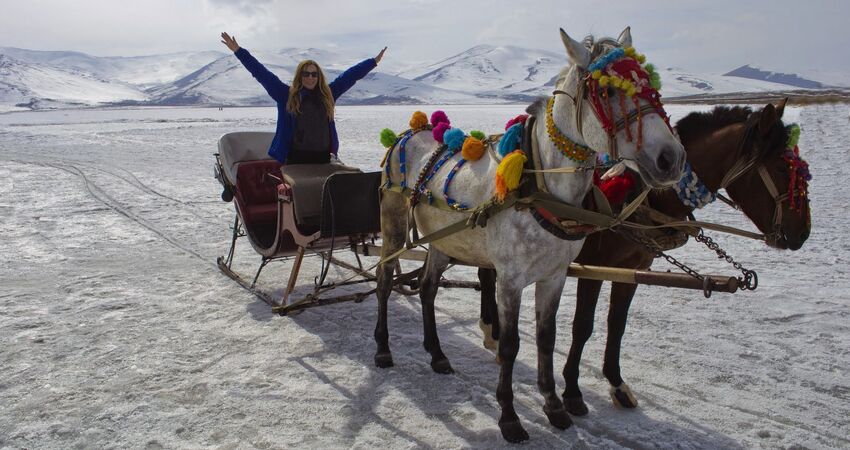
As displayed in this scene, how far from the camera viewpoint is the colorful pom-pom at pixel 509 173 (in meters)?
3.65

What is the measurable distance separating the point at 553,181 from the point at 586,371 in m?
2.09

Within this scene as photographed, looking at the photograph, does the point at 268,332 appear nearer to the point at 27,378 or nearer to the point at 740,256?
the point at 27,378

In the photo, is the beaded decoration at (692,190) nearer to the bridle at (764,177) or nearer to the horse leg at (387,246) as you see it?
the bridle at (764,177)

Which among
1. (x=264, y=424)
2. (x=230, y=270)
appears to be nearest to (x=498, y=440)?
(x=264, y=424)

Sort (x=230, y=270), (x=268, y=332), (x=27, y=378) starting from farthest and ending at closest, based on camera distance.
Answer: (x=230, y=270)
(x=268, y=332)
(x=27, y=378)

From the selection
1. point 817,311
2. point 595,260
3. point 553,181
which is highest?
point 553,181

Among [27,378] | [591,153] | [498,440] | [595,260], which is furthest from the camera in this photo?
[27,378]

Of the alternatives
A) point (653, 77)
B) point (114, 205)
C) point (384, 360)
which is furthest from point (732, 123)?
point (114, 205)

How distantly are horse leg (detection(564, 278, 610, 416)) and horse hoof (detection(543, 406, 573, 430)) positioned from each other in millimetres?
197

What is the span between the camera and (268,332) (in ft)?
19.7

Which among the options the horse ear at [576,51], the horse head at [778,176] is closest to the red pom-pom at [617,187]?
the horse head at [778,176]

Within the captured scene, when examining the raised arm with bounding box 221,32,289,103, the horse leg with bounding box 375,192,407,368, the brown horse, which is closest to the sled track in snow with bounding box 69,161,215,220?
the raised arm with bounding box 221,32,289,103

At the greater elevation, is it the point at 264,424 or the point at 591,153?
the point at 591,153

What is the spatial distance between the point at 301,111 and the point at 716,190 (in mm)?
3954
